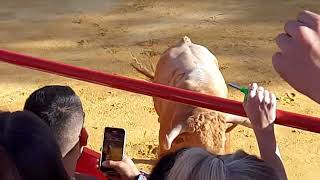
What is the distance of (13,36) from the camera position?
6.34 m

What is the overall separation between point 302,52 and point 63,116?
123cm

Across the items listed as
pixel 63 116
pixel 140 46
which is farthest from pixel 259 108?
pixel 140 46

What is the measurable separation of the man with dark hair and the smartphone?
12cm

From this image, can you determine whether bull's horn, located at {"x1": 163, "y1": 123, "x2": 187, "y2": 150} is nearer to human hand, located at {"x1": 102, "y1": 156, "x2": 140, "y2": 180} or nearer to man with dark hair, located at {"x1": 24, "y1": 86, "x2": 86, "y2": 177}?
man with dark hair, located at {"x1": 24, "y1": 86, "x2": 86, "y2": 177}

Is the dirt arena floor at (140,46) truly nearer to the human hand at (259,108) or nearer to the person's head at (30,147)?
the human hand at (259,108)

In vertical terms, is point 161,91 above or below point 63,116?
above

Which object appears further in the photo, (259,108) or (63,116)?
(63,116)

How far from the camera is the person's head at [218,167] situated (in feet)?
A: 4.94

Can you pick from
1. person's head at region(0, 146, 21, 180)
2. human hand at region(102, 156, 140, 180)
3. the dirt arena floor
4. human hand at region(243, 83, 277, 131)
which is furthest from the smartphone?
the dirt arena floor

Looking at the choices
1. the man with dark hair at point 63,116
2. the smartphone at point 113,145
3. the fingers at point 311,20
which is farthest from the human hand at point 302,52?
the man with dark hair at point 63,116

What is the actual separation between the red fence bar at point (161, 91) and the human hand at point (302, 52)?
475mm

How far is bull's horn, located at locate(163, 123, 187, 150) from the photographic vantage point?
3.18 m

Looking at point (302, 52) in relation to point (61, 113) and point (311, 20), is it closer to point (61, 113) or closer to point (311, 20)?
point (311, 20)

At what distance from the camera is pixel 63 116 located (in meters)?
2.42
